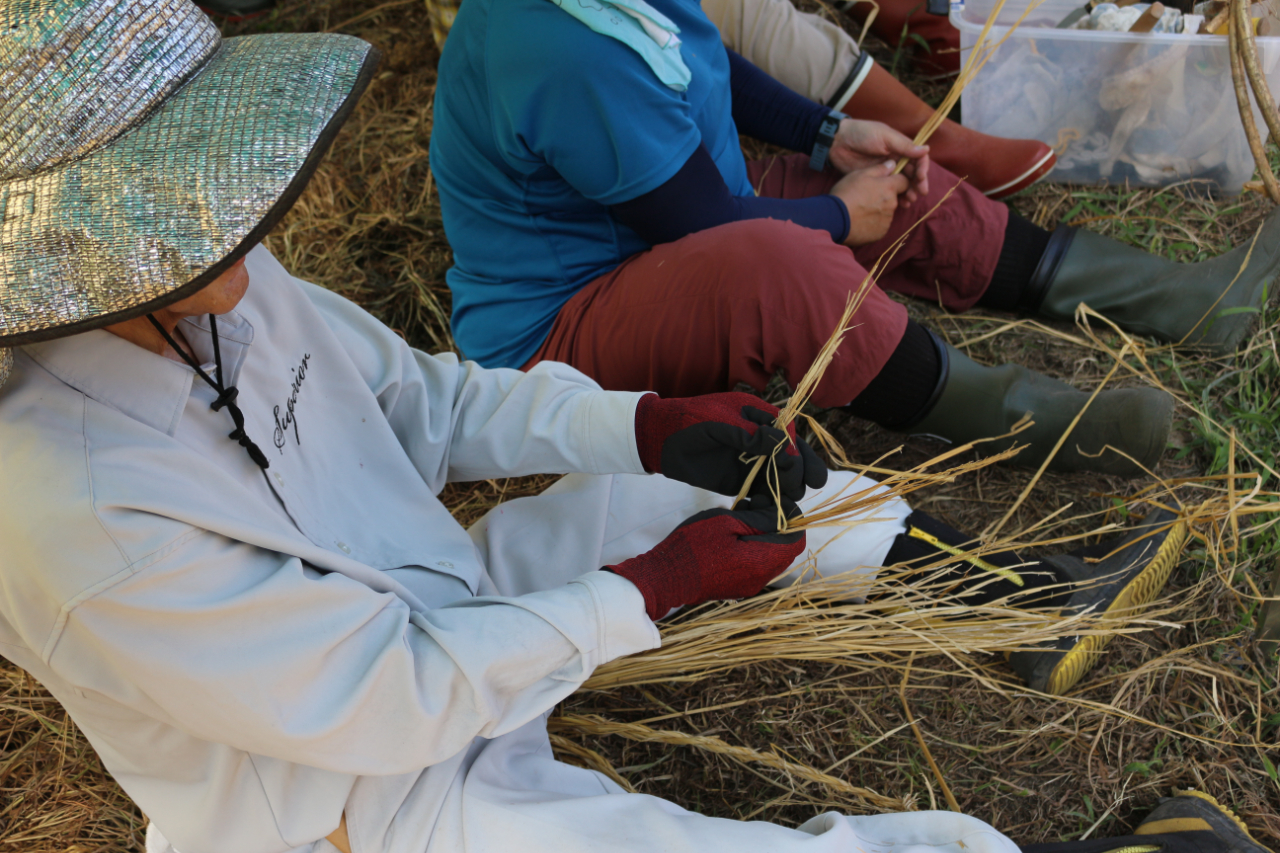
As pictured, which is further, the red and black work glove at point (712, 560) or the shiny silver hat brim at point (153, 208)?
the red and black work glove at point (712, 560)

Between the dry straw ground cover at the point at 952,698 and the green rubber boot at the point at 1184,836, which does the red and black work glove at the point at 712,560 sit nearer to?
the dry straw ground cover at the point at 952,698

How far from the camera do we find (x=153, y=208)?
0.75 meters

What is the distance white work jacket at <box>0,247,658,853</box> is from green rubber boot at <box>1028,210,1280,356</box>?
1456 mm

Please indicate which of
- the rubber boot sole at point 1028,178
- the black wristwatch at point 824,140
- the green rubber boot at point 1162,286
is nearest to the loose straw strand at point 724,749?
the green rubber boot at point 1162,286

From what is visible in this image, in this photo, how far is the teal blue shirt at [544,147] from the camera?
1.37 meters

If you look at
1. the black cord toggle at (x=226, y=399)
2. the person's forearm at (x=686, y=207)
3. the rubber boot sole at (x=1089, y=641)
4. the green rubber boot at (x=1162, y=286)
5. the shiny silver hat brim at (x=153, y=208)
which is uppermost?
the shiny silver hat brim at (x=153, y=208)

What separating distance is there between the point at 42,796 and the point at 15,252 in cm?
143

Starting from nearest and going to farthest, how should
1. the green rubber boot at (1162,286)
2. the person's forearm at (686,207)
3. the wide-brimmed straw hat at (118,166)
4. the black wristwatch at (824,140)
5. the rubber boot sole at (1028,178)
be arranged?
the wide-brimmed straw hat at (118,166)
the person's forearm at (686,207)
the green rubber boot at (1162,286)
the black wristwatch at (824,140)
the rubber boot sole at (1028,178)

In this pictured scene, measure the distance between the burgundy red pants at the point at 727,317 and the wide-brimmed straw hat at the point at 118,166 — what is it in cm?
81

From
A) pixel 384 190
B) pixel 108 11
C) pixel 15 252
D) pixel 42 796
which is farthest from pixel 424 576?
pixel 384 190

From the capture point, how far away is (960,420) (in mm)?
1712

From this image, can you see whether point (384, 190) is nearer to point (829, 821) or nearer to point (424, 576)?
point (424, 576)

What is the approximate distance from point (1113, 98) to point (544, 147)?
4.98 ft

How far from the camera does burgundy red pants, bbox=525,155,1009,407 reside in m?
1.48
